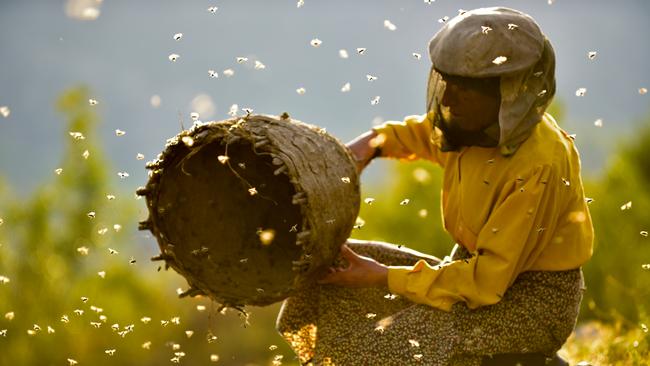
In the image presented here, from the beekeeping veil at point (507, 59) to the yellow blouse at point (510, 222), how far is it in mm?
144

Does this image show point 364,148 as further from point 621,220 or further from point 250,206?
point 621,220

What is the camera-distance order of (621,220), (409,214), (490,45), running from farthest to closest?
(409,214), (621,220), (490,45)

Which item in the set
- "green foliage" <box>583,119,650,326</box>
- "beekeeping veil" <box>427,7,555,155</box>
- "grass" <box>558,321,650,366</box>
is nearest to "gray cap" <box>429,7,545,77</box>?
"beekeeping veil" <box>427,7,555,155</box>

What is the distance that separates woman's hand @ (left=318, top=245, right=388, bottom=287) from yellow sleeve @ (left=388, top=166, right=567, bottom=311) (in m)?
0.07

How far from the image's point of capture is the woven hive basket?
4609mm

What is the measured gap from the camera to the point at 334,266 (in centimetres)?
485

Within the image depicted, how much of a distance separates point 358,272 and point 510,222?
0.82 meters

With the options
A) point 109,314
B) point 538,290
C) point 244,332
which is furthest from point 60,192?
point 538,290

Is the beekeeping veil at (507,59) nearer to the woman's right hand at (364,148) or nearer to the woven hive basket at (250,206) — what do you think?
the woven hive basket at (250,206)

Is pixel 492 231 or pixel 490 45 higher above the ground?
pixel 490 45

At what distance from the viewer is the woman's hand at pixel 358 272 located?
4762 mm

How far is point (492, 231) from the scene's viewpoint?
4551mm

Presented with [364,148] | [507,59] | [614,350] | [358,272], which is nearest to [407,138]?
[364,148]

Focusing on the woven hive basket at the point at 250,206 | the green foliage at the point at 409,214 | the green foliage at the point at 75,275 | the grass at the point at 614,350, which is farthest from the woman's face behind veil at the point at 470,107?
the green foliage at the point at 75,275
